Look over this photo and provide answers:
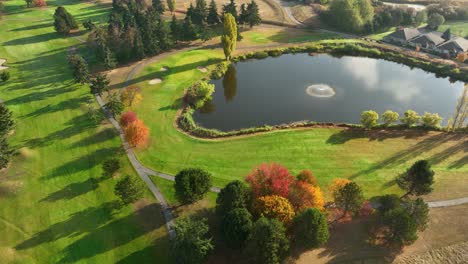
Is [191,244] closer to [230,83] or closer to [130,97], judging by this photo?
[130,97]

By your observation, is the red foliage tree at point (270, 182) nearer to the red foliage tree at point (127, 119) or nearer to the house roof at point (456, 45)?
the red foliage tree at point (127, 119)

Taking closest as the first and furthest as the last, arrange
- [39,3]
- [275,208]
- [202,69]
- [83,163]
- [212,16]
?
[275,208] < [83,163] < [202,69] < [212,16] < [39,3]

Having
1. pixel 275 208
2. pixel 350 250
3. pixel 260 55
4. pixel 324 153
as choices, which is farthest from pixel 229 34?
pixel 350 250

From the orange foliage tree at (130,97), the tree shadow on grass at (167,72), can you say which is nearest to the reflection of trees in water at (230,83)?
the tree shadow on grass at (167,72)

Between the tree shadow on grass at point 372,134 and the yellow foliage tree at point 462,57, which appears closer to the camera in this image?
the tree shadow on grass at point 372,134

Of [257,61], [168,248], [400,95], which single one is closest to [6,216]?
[168,248]

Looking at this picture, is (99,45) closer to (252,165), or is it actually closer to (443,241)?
(252,165)

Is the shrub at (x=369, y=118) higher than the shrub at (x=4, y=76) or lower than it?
lower
